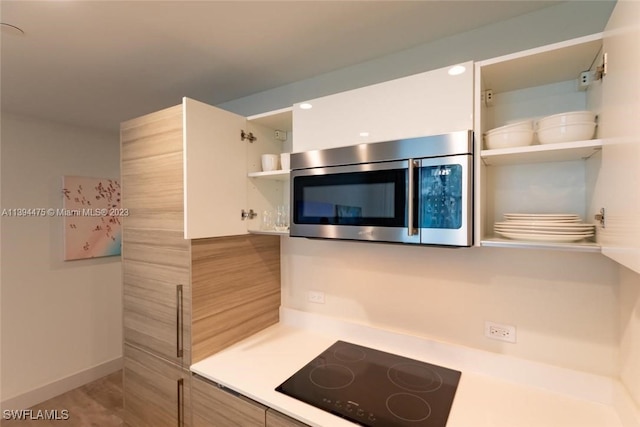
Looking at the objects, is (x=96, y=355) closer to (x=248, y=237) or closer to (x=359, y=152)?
(x=248, y=237)

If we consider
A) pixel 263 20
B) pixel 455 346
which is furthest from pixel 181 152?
pixel 455 346

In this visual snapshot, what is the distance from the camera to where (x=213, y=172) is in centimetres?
156

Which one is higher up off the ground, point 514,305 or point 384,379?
point 514,305

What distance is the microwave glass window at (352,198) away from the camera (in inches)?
47.2

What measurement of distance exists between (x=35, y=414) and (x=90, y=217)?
169cm

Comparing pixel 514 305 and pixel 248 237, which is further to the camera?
pixel 248 237

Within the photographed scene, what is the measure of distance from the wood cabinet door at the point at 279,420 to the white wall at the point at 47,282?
2.65 meters

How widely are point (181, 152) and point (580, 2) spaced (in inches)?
72.1

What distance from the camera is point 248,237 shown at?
1789 mm

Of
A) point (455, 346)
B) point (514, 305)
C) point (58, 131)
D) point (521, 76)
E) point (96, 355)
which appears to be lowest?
point (96, 355)

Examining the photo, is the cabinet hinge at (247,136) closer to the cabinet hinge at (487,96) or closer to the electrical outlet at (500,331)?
the cabinet hinge at (487,96)

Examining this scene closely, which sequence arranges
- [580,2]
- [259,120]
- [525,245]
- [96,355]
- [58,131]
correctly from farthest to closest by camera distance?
1. [96,355]
2. [58,131]
3. [259,120]
4. [580,2]
5. [525,245]

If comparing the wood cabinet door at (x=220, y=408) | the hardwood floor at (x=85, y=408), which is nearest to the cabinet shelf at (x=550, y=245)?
the wood cabinet door at (x=220, y=408)

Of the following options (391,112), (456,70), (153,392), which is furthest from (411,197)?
(153,392)
